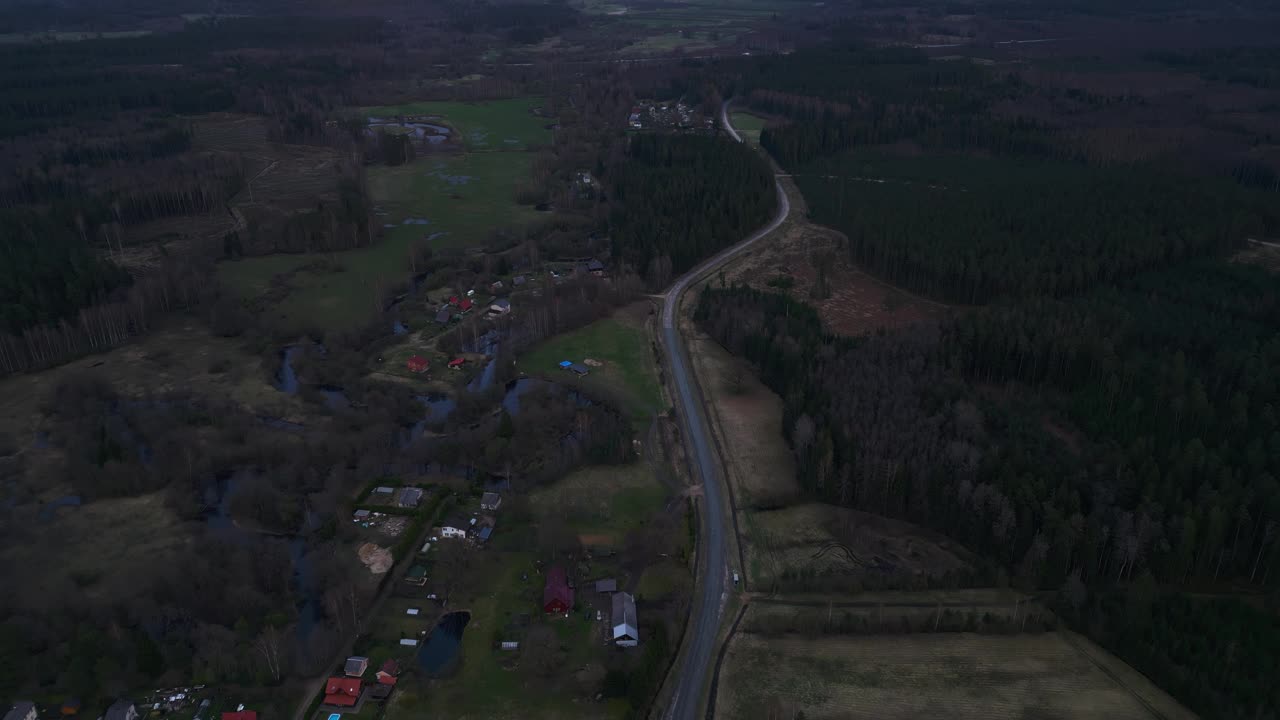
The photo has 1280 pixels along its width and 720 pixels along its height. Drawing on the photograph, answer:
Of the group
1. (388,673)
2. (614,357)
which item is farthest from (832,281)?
(388,673)

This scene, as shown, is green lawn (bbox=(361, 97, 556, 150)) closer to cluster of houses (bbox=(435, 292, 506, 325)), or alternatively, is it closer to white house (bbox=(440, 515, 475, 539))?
cluster of houses (bbox=(435, 292, 506, 325))

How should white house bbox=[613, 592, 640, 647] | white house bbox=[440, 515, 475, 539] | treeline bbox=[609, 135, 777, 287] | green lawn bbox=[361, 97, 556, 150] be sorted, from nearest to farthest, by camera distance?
white house bbox=[613, 592, 640, 647]
white house bbox=[440, 515, 475, 539]
treeline bbox=[609, 135, 777, 287]
green lawn bbox=[361, 97, 556, 150]

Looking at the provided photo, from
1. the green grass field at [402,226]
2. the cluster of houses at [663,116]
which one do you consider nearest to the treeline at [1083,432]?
the green grass field at [402,226]

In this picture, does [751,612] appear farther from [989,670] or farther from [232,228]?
[232,228]

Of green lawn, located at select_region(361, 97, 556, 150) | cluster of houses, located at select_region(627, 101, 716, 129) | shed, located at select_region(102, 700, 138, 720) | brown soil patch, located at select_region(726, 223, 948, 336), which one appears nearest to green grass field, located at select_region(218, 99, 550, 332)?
green lawn, located at select_region(361, 97, 556, 150)

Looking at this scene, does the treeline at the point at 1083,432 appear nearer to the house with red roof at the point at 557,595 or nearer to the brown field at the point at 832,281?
the brown field at the point at 832,281

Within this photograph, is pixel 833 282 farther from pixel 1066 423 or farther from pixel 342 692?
pixel 342 692
